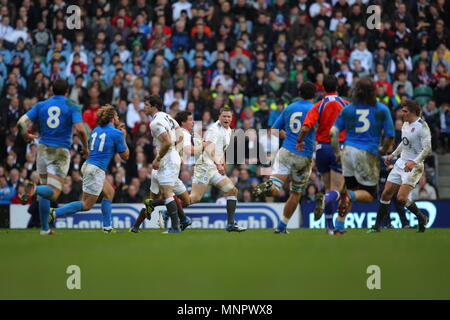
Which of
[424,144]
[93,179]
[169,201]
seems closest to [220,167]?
[169,201]

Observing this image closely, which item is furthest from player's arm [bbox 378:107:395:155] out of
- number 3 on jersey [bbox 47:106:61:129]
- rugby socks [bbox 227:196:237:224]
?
number 3 on jersey [bbox 47:106:61:129]

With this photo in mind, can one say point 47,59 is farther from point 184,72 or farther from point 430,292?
point 430,292

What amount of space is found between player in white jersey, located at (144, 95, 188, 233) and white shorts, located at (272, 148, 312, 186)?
1841 millimetres

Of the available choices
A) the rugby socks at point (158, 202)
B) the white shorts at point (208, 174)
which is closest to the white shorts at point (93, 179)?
the rugby socks at point (158, 202)

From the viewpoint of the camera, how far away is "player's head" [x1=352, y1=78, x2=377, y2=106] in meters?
13.7

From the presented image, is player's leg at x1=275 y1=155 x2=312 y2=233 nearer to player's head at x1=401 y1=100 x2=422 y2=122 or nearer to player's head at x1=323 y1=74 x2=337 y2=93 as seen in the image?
player's head at x1=323 y1=74 x2=337 y2=93

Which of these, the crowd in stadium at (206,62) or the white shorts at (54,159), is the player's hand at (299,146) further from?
the crowd in stadium at (206,62)

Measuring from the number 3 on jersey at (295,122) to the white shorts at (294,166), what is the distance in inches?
15.4

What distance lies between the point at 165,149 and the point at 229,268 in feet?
20.0

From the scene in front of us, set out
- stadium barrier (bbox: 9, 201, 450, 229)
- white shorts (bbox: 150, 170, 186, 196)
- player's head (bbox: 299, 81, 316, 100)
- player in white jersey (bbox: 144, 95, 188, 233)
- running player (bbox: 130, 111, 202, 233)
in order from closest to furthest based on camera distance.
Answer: player in white jersey (bbox: 144, 95, 188, 233) → player's head (bbox: 299, 81, 316, 100) → running player (bbox: 130, 111, 202, 233) → white shorts (bbox: 150, 170, 186, 196) → stadium barrier (bbox: 9, 201, 450, 229)

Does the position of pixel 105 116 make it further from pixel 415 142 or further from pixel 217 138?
pixel 415 142

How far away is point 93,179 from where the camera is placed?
16188 millimetres

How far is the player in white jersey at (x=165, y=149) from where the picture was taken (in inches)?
606
